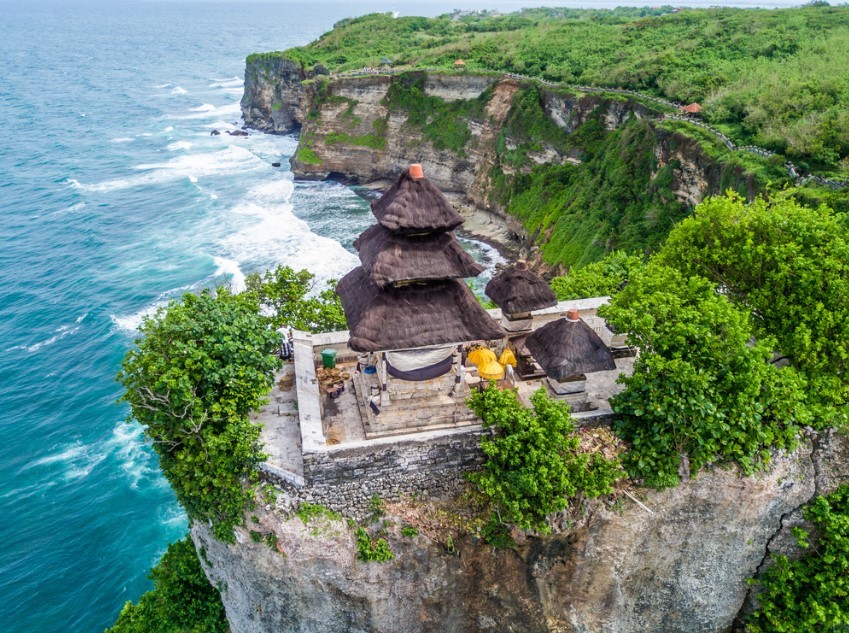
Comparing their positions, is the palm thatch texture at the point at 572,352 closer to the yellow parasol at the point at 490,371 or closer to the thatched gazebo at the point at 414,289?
the yellow parasol at the point at 490,371

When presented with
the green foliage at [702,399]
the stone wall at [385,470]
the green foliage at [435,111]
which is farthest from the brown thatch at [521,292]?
the green foliage at [435,111]

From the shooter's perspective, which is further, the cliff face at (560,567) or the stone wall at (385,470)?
the cliff face at (560,567)

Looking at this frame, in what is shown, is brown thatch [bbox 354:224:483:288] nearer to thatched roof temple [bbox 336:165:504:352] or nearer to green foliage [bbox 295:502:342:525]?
thatched roof temple [bbox 336:165:504:352]

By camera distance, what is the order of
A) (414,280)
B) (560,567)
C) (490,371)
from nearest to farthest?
(414,280), (560,567), (490,371)

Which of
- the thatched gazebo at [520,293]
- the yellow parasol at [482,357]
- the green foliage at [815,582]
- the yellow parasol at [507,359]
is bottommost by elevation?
the green foliage at [815,582]

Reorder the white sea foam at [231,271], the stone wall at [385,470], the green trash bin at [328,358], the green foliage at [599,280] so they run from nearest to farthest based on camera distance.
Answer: the stone wall at [385,470] → the green trash bin at [328,358] → the green foliage at [599,280] → the white sea foam at [231,271]

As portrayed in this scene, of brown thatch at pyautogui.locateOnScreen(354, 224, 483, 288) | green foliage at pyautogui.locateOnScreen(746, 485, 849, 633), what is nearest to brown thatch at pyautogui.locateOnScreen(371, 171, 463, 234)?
brown thatch at pyautogui.locateOnScreen(354, 224, 483, 288)

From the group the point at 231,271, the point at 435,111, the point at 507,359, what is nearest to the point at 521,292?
the point at 507,359

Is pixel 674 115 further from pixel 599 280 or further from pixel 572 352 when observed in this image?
pixel 572 352
